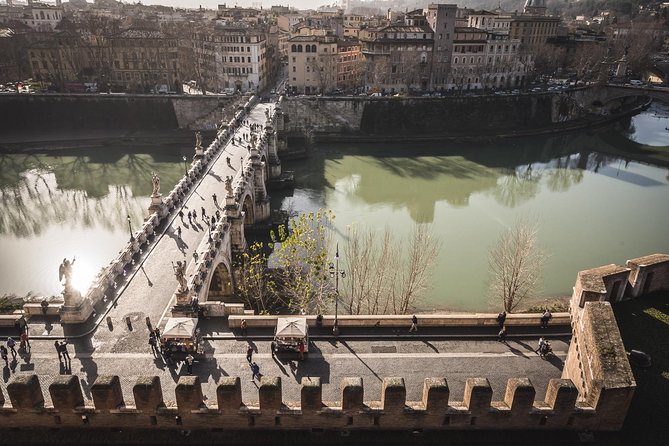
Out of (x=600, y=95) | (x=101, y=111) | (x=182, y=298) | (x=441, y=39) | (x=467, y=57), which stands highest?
(x=441, y=39)

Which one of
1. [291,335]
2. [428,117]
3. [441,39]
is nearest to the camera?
[291,335]

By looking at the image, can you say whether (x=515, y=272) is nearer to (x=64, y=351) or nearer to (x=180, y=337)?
(x=180, y=337)

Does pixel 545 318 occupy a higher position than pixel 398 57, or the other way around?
pixel 398 57

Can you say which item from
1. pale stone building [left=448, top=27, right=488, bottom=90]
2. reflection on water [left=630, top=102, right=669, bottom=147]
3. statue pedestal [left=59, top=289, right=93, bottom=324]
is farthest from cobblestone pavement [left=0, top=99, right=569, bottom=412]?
pale stone building [left=448, top=27, right=488, bottom=90]

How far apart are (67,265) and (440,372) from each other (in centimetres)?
1355

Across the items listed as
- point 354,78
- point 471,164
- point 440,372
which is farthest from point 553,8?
point 440,372

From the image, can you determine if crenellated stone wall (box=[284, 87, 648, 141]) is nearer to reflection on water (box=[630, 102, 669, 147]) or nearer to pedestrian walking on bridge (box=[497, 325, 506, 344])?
reflection on water (box=[630, 102, 669, 147])

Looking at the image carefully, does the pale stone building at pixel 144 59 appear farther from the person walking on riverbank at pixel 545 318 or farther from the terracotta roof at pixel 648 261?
the terracotta roof at pixel 648 261

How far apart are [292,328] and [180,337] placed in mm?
3735

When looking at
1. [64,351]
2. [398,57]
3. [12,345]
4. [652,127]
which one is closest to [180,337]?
[64,351]

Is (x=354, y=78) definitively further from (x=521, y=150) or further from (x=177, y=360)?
(x=177, y=360)

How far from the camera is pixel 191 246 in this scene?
2664 cm

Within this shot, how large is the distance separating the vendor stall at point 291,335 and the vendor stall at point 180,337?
9.01ft

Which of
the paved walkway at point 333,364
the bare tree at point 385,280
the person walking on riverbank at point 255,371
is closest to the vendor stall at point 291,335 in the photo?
the paved walkway at point 333,364
